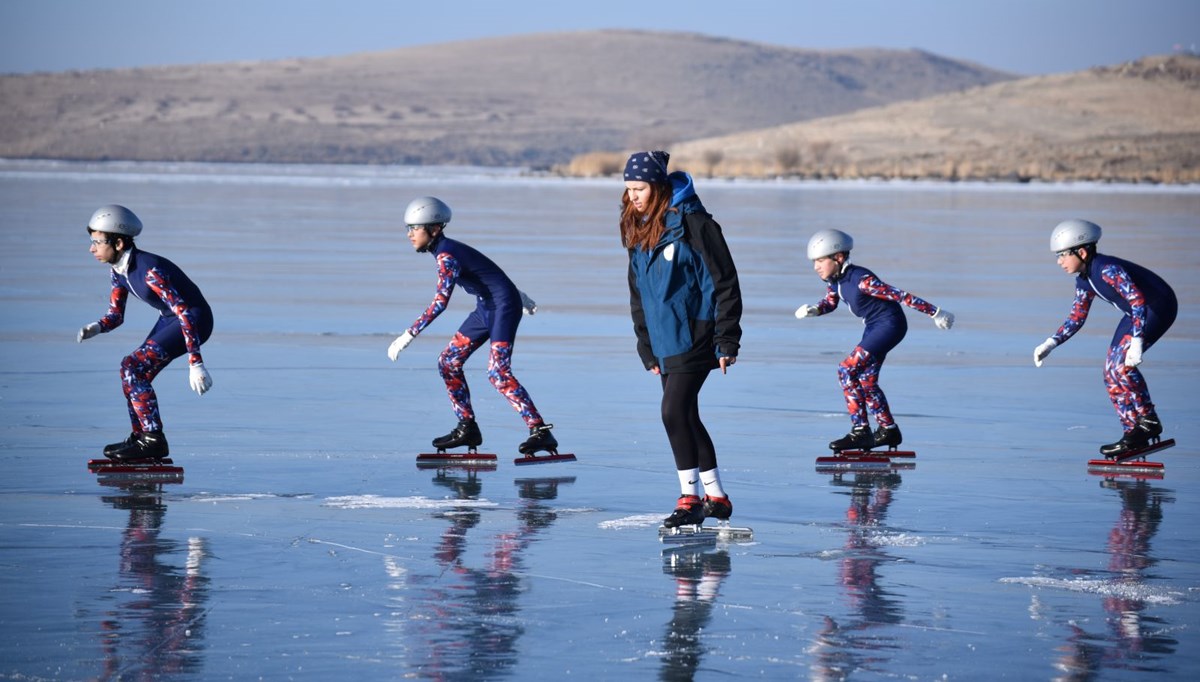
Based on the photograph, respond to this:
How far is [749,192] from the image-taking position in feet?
170

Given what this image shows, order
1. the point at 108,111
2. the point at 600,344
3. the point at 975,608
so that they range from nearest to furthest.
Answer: the point at 975,608 → the point at 600,344 → the point at 108,111

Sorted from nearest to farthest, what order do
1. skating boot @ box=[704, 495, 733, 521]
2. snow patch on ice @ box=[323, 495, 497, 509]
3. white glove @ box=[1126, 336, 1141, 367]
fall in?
skating boot @ box=[704, 495, 733, 521] → snow patch on ice @ box=[323, 495, 497, 509] → white glove @ box=[1126, 336, 1141, 367]

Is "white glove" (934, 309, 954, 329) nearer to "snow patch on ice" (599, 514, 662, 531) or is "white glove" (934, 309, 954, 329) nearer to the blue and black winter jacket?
"snow patch on ice" (599, 514, 662, 531)

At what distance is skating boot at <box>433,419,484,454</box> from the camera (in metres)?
9.42

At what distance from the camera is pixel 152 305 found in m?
8.67

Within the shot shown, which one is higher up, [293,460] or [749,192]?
[749,192]

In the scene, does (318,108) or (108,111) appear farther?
(318,108)

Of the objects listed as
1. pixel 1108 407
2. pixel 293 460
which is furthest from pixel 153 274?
pixel 1108 407

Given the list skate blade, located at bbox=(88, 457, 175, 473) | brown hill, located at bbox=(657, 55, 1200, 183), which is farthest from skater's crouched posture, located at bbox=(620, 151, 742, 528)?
brown hill, located at bbox=(657, 55, 1200, 183)

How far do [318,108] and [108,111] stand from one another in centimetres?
2007

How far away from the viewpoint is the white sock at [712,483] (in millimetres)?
7559

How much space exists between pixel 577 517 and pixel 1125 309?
343 cm

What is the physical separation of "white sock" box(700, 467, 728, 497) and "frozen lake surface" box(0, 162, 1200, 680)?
0.99 ft

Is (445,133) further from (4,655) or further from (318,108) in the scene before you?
(4,655)
